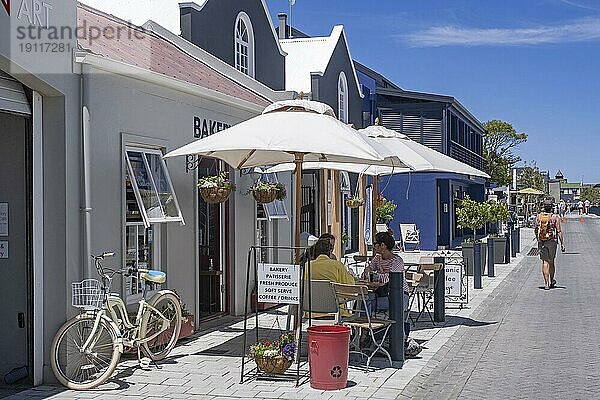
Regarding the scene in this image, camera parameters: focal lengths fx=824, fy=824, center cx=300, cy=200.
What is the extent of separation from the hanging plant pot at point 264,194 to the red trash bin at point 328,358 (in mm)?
4631

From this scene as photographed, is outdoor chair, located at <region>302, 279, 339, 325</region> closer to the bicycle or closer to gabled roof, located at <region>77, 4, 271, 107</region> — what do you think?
the bicycle

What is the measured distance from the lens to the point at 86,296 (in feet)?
26.9

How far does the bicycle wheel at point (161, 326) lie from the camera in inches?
360

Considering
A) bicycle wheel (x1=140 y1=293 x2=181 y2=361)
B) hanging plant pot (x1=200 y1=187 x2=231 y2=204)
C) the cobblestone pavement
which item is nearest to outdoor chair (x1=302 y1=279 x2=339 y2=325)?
the cobblestone pavement

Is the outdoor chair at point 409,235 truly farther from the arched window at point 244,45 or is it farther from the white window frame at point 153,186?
the white window frame at point 153,186

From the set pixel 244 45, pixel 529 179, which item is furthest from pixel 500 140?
pixel 244 45

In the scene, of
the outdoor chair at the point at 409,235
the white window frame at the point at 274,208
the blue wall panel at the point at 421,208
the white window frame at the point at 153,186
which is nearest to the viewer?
the white window frame at the point at 153,186

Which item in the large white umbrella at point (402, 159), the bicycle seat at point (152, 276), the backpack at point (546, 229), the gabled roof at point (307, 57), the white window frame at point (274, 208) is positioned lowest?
the bicycle seat at point (152, 276)

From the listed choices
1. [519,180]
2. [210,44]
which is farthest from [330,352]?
[519,180]

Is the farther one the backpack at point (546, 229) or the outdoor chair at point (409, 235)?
the outdoor chair at point (409, 235)

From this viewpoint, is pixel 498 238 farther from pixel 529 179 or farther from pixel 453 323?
pixel 529 179

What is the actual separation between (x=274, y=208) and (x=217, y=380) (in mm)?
6243

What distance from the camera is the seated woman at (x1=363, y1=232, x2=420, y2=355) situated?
33.3 feet

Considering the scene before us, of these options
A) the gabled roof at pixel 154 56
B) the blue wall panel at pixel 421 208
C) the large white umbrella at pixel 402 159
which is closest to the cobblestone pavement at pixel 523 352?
the large white umbrella at pixel 402 159
